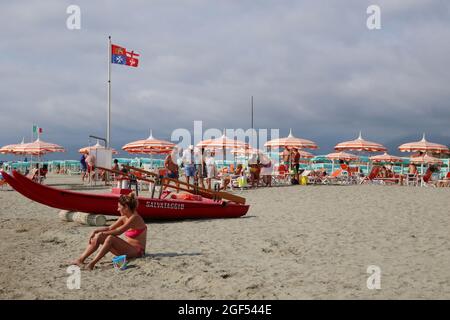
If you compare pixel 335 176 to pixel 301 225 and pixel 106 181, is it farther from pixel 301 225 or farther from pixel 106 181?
pixel 301 225

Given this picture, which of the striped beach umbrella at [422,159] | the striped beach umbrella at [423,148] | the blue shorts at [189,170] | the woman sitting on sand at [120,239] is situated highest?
the striped beach umbrella at [423,148]

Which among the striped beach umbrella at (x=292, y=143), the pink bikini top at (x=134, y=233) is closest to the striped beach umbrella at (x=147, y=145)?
the striped beach umbrella at (x=292, y=143)

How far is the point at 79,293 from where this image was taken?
4.61m

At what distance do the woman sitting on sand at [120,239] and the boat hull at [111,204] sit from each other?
3.31 m

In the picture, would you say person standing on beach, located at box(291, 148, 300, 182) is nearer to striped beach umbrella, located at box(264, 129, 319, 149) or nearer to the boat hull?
striped beach umbrella, located at box(264, 129, 319, 149)

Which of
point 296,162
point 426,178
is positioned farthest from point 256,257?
point 426,178

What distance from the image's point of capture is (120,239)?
5707 mm

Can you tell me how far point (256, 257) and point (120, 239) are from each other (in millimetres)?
1826

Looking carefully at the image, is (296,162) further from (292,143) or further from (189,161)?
(189,161)

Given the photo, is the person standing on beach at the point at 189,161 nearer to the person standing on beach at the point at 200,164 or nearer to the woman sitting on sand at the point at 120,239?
the person standing on beach at the point at 200,164

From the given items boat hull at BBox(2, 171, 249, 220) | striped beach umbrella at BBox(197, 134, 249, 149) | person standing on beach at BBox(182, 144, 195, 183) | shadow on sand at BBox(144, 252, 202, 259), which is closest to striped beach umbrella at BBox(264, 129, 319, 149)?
striped beach umbrella at BBox(197, 134, 249, 149)

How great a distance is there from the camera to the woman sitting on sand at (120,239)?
5.57 meters

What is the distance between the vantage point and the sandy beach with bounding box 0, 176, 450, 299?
15.1 ft

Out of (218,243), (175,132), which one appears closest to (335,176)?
(175,132)
